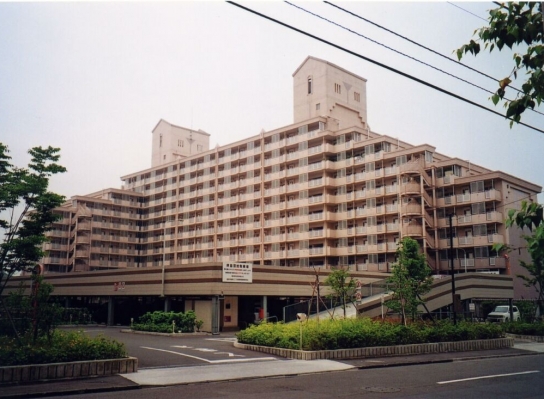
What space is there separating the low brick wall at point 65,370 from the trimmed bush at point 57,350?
0.40m

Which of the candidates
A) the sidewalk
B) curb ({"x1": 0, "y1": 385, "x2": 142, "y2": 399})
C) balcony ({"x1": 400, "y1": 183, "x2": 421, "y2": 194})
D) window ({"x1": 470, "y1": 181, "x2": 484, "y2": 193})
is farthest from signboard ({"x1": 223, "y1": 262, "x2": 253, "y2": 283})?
window ({"x1": 470, "y1": 181, "x2": 484, "y2": 193})

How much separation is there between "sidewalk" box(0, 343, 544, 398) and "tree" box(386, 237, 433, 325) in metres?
3.26

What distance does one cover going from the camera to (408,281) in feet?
83.1

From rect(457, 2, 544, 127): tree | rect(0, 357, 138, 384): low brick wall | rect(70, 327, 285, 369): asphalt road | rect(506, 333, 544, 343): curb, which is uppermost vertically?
rect(457, 2, 544, 127): tree

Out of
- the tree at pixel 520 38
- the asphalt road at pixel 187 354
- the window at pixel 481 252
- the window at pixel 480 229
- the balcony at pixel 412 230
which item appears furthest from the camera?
the balcony at pixel 412 230

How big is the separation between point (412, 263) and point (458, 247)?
34234 mm

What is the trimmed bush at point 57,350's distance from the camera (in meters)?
13.3

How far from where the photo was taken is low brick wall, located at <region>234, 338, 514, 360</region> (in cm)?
1966

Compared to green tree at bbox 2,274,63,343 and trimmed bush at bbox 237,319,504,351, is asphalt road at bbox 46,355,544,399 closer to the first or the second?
trimmed bush at bbox 237,319,504,351

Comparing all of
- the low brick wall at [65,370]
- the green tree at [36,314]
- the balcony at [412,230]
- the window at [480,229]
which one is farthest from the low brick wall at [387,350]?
the window at [480,229]

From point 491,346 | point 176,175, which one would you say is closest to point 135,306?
point 491,346

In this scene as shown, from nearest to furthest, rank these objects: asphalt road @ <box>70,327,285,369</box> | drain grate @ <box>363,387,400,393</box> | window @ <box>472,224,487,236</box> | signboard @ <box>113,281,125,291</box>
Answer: drain grate @ <box>363,387,400,393</box>
asphalt road @ <box>70,327,285,369</box>
signboard @ <box>113,281,125,291</box>
window @ <box>472,224,487,236</box>

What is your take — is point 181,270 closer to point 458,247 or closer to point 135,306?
point 135,306

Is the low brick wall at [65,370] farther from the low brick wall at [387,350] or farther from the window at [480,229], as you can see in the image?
the window at [480,229]
